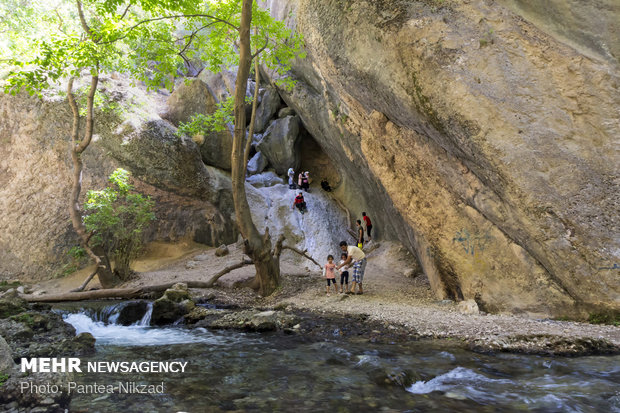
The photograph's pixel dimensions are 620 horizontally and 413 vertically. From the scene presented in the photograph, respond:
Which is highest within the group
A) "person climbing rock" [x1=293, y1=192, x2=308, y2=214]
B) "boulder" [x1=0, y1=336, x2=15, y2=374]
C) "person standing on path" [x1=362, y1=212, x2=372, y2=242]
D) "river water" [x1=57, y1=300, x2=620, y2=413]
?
"person climbing rock" [x1=293, y1=192, x2=308, y2=214]

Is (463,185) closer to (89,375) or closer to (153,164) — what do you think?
(89,375)

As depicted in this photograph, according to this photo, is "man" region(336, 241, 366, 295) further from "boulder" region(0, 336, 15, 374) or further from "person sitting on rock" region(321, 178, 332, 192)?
"person sitting on rock" region(321, 178, 332, 192)

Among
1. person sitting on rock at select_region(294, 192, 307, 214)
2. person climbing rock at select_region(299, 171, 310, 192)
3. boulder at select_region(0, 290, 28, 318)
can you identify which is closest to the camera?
boulder at select_region(0, 290, 28, 318)

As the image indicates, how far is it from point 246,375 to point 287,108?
77.2 feet

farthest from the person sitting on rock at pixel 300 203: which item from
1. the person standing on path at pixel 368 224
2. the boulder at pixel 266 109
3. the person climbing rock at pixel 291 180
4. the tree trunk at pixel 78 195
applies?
the tree trunk at pixel 78 195

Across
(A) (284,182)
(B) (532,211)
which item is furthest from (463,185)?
(A) (284,182)

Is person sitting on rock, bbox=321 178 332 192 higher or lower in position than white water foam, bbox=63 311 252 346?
higher

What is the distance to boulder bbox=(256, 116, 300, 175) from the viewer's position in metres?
25.5

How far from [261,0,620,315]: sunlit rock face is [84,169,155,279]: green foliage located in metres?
10.1

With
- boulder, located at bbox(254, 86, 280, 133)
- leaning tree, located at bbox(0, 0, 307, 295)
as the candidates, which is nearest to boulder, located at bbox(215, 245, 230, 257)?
leaning tree, located at bbox(0, 0, 307, 295)

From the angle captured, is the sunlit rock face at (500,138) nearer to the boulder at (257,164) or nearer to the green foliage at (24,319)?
the green foliage at (24,319)

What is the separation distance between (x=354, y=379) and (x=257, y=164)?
2202 cm

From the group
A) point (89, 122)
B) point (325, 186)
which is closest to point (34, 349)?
point (89, 122)

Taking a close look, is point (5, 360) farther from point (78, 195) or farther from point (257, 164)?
point (257, 164)
